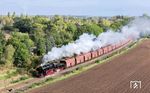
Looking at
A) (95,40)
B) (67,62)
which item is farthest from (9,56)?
(95,40)

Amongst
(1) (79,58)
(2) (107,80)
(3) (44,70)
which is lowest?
(1) (79,58)

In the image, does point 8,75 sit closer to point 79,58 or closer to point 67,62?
point 67,62

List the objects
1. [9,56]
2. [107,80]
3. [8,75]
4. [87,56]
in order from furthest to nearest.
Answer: [87,56] < [9,56] < [8,75] < [107,80]

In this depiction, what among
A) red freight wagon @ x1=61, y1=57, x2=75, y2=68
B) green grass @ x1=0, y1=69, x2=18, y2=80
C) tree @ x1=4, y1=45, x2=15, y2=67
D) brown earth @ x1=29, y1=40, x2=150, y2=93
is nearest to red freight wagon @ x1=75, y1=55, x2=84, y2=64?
red freight wagon @ x1=61, y1=57, x2=75, y2=68

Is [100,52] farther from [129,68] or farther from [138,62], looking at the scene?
[129,68]

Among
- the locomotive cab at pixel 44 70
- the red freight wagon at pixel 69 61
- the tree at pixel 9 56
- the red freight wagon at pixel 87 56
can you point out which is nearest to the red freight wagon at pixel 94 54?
the red freight wagon at pixel 87 56

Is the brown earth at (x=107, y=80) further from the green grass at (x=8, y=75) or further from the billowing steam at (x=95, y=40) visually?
the green grass at (x=8, y=75)

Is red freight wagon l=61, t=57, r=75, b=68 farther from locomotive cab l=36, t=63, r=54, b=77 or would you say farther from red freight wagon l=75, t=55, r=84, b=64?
locomotive cab l=36, t=63, r=54, b=77
